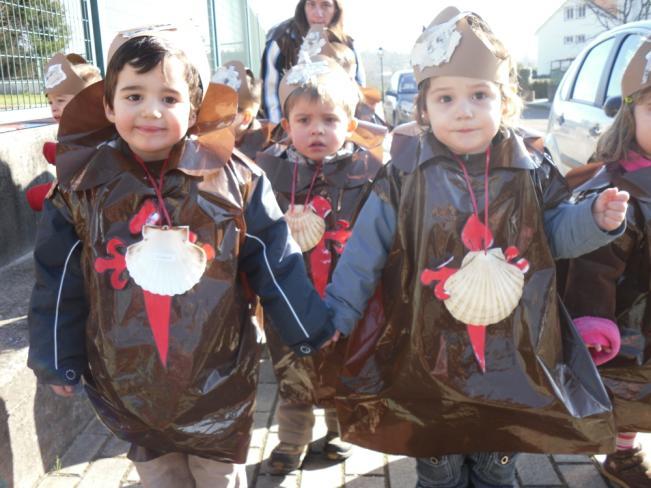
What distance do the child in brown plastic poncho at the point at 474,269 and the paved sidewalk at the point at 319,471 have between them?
73 centimetres

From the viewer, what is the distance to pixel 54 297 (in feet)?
7.00

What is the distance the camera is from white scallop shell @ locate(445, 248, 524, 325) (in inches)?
80.6

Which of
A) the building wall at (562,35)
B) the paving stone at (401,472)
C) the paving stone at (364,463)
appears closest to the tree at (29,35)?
the paving stone at (364,463)

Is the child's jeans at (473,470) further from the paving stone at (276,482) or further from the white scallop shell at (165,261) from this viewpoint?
the white scallop shell at (165,261)

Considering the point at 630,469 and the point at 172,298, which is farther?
the point at 630,469

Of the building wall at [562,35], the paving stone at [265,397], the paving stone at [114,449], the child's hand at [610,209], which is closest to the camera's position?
the child's hand at [610,209]

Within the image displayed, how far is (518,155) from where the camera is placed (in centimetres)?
207

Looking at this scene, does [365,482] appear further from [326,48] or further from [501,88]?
[326,48]

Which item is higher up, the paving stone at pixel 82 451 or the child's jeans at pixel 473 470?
the child's jeans at pixel 473 470

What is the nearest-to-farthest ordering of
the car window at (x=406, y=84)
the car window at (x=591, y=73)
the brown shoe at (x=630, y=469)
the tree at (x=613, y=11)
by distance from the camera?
the brown shoe at (x=630, y=469) < the car window at (x=591, y=73) < the car window at (x=406, y=84) < the tree at (x=613, y=11)

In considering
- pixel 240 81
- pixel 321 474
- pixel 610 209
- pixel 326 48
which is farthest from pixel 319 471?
pixel 240 81

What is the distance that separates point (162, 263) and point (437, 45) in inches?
40.0

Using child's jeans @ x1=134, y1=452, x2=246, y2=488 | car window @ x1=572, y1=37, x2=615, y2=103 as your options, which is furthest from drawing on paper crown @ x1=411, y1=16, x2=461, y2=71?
car window @ x1=572, y1=37, x2=615, y2=103

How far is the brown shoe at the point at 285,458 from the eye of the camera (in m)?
2.88
